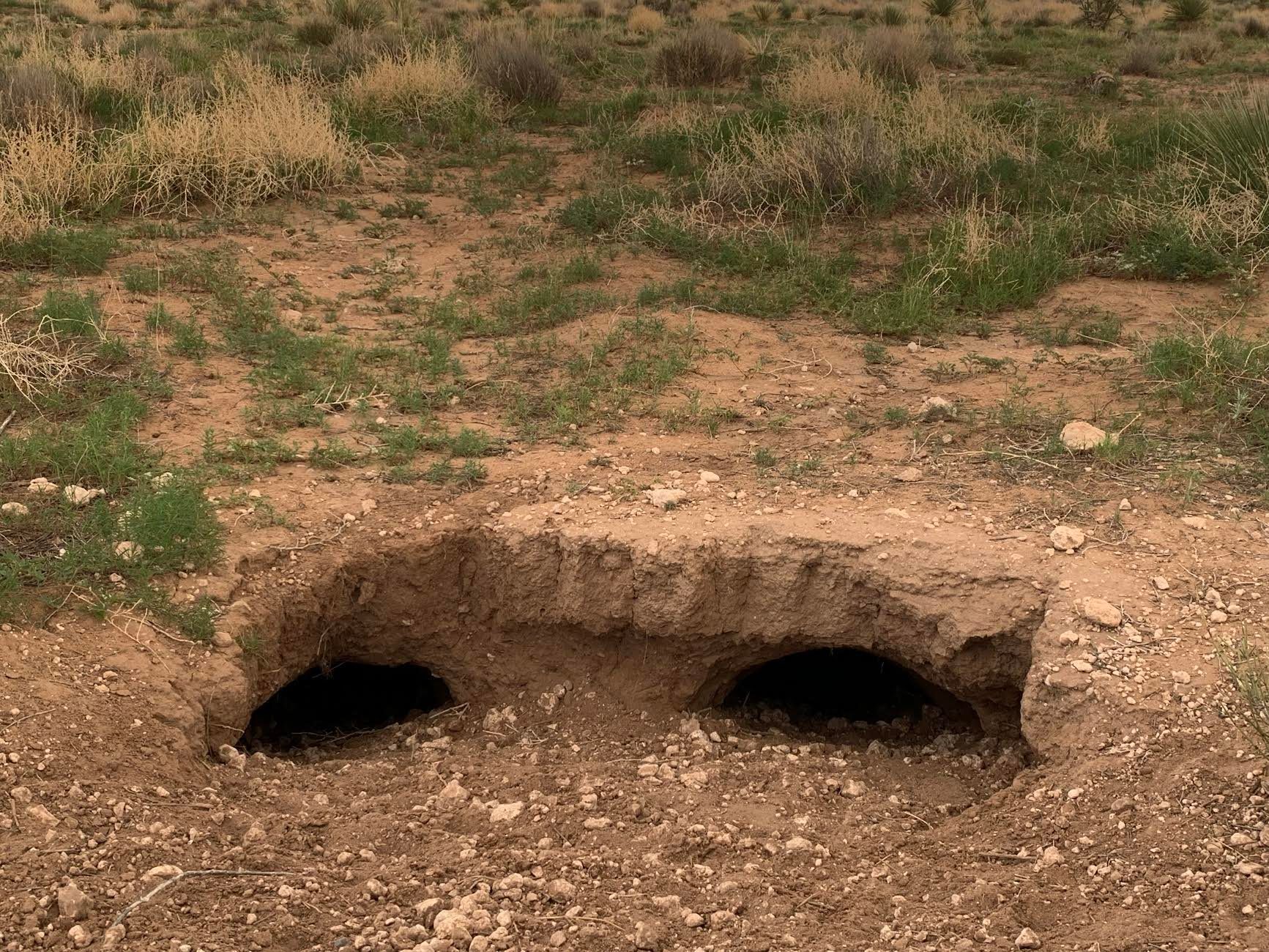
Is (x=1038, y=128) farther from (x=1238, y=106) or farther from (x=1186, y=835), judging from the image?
(x=1186, y=835)

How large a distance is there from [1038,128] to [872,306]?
3.73 meters

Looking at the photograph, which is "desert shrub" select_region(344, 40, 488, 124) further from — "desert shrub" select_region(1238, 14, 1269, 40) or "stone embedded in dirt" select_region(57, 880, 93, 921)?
"desert shrub" select_region(1238, 14, 1269, 40)

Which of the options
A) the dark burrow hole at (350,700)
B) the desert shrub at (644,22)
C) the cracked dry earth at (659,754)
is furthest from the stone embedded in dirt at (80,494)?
the desert shrub at (644,22)

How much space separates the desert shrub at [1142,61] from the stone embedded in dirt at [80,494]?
1212cm

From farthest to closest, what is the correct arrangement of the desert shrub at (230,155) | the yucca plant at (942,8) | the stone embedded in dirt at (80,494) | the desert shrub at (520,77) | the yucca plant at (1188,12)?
the yucca plant at (942,8), the yucca plant at (1188,12), the desert shrub at (520,77), the desert shrub at (230,155), the stone embedded in dirt at (80,494)

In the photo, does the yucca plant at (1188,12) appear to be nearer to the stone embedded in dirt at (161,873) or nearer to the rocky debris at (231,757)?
the rocky debris at (231,757)

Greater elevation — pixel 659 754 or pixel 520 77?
pixel 520 77

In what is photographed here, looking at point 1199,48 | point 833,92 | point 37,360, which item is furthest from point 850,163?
point 1199,48

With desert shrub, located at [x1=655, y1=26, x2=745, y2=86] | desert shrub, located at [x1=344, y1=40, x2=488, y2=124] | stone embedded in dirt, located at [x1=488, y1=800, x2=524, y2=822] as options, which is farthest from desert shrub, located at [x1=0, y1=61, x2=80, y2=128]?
stone embedded in dirt, located at [x1=488, y1=800, x2=524, y2=822]

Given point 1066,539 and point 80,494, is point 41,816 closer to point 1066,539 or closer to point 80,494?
point 80,494

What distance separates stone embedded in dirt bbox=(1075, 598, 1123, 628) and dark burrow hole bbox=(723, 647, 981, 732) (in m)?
1.13

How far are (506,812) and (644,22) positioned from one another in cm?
1462

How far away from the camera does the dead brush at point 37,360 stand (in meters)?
5.41

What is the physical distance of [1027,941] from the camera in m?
3.03
